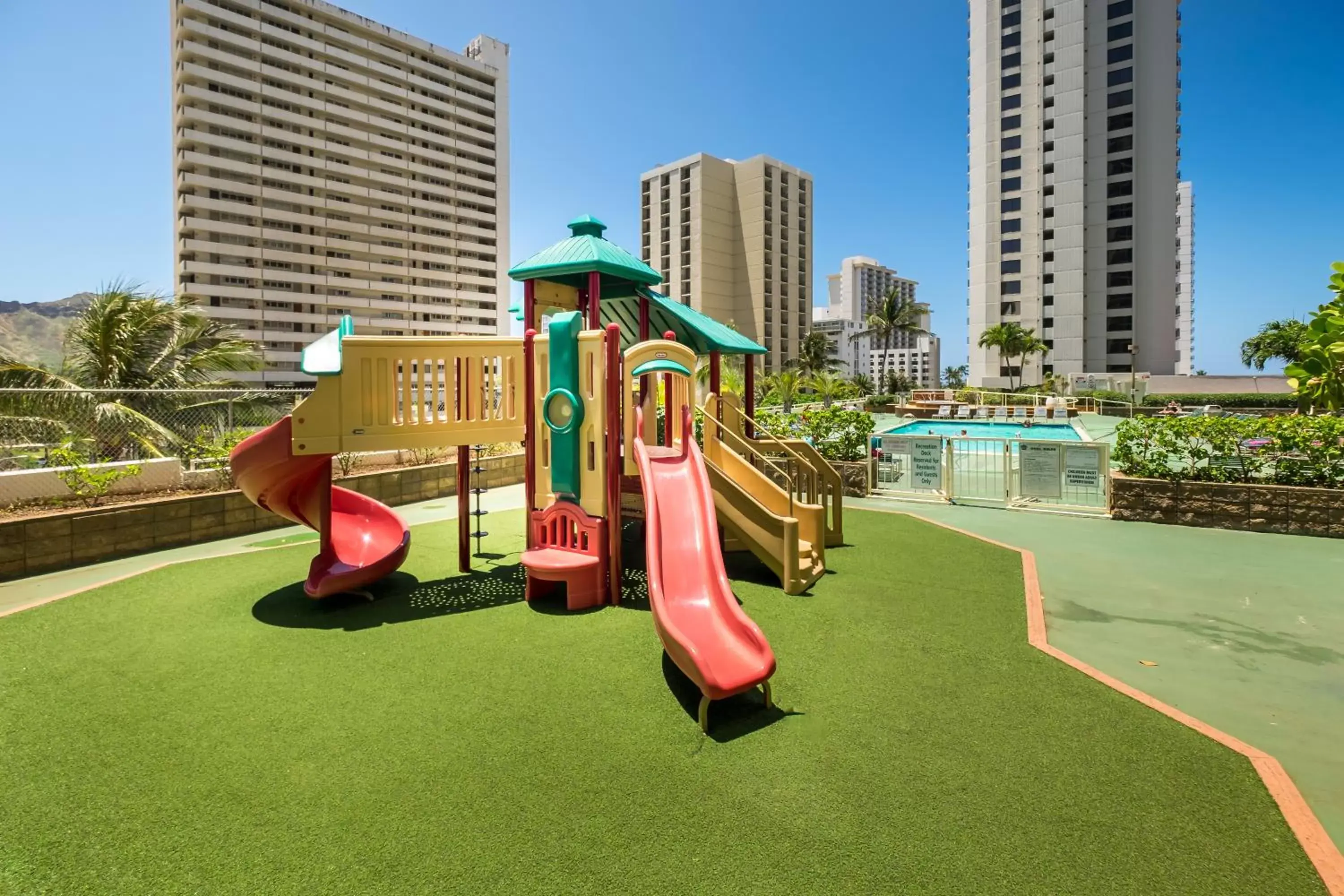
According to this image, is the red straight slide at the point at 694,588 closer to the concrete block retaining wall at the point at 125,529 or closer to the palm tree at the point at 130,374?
the concrete block retaining wall at the point at 125,529

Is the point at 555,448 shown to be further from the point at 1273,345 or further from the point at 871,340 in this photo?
the point at 871,340

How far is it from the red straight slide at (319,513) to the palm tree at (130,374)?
4445mm

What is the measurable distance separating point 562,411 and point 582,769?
452 cm

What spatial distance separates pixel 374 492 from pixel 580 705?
384 inches

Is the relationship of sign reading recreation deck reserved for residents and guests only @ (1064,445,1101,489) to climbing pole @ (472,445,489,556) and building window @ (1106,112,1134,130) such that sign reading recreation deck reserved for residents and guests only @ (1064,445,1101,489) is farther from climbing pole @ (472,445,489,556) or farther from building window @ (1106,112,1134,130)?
building window @ (1106,112,1134,130)

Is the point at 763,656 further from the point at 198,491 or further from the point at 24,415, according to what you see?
the point at 24,415

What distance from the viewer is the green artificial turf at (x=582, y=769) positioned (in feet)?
10.4

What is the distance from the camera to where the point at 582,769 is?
4.04m

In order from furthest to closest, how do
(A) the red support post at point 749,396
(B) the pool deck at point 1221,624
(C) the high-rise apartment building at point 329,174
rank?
(C) the high-rise apartment building at point 329,174 → (A) the red support post at point 749,396 → (B) the pool deck at point 1221,624

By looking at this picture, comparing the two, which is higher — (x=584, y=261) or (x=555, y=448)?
(x=584, y=261)

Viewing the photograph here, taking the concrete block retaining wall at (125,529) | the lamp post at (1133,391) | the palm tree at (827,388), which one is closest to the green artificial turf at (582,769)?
the concrete block retaining wall at (125,529)

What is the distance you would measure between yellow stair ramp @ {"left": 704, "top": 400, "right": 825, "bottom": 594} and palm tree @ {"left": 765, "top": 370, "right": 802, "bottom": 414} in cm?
2305

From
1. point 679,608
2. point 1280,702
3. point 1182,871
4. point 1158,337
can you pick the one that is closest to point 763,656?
point 679,608

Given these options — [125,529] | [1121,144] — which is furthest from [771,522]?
[1121,144]
